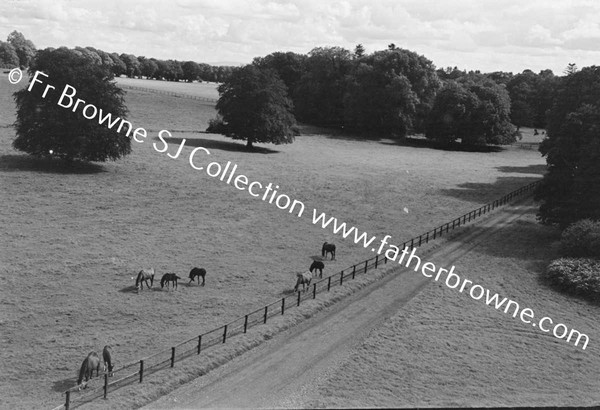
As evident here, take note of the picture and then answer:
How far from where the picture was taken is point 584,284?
35.7m

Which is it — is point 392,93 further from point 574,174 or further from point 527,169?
point 574,174

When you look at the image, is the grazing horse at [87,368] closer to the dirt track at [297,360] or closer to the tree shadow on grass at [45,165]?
the dirt track at [297,360]

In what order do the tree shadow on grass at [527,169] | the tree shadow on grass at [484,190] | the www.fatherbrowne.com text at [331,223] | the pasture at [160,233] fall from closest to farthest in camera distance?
the pasture at [160,233] → the www.fatherbrowne.com text at [331,223] → the tree shadow on grass at [484,190] → the tree shadow on grass at [527,169]

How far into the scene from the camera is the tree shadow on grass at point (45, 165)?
189 feet

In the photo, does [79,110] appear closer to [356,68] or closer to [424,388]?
[424,388]

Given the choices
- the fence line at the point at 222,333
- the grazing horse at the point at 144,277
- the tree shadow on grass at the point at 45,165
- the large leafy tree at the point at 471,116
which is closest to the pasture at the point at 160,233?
the tree shadow on grass at the point at 45,165

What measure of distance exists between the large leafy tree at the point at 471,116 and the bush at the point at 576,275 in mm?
70494

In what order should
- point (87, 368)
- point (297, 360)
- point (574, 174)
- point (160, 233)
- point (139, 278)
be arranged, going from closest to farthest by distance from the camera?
point (87, 368), point (297, 360), point (139, 278), point (160, 233), point (574, 174)

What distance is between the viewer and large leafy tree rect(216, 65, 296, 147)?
81.6 m

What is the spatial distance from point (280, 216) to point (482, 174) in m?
43.1

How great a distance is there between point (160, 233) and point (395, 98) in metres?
78.1

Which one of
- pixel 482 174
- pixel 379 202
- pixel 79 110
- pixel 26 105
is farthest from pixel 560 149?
pixel 26 105

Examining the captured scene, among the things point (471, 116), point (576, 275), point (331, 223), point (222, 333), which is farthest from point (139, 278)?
point (471, 116)

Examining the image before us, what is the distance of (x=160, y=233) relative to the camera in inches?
1636
